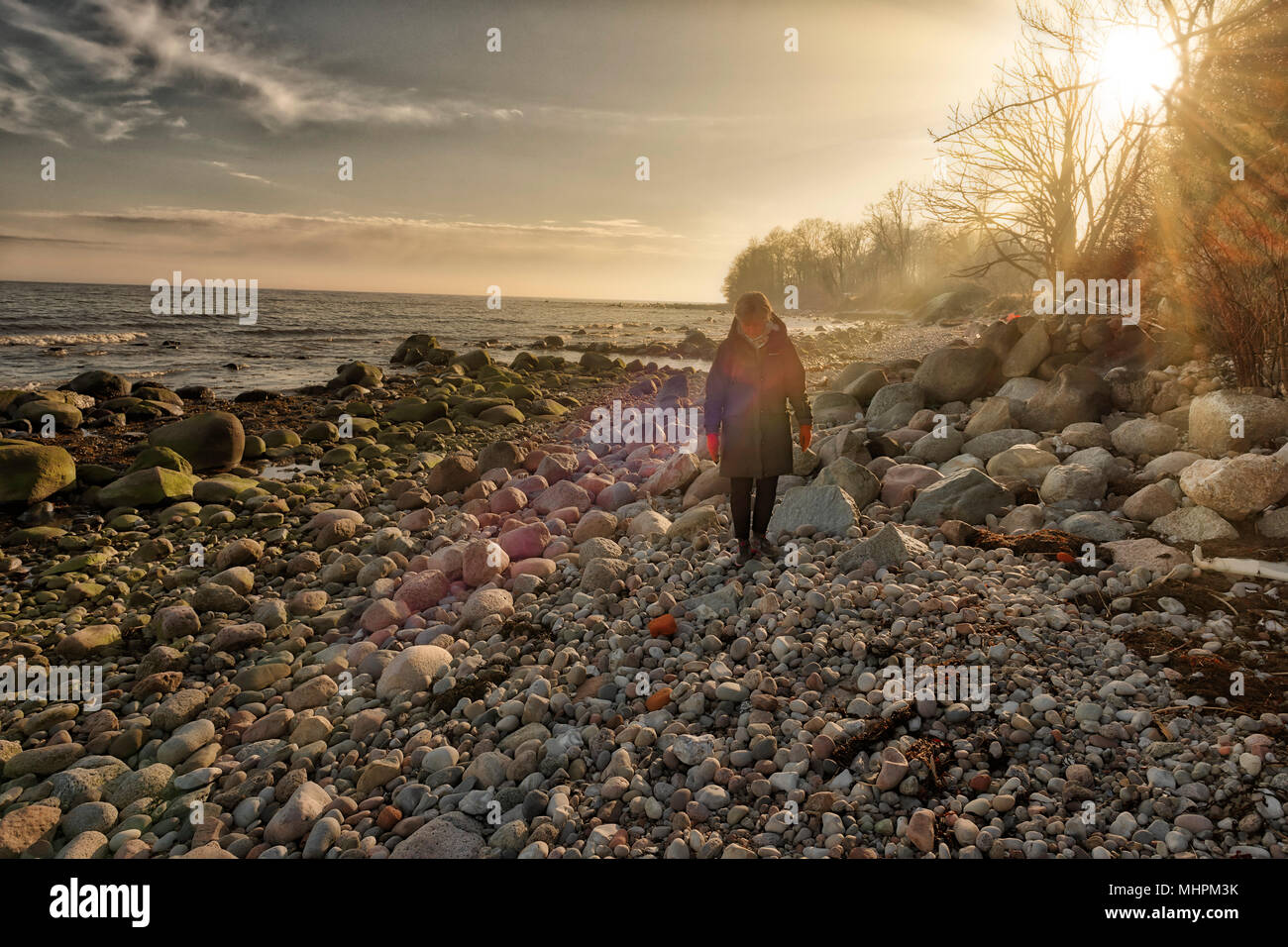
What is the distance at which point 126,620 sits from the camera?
676 cm

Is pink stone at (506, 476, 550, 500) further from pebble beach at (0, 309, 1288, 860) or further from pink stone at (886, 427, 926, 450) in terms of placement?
pink stone at (886, 427, 926, 450)

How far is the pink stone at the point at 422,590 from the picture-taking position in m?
6.73

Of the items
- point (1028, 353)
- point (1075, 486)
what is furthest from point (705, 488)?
point (1028, 353)

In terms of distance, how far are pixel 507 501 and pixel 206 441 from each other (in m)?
7.21

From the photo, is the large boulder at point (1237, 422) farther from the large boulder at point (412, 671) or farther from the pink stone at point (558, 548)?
the large boulder at point (412, 671)

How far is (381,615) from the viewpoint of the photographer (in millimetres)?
6422

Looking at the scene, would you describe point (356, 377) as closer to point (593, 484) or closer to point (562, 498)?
point (593, 484)

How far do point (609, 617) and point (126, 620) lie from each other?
5.06m

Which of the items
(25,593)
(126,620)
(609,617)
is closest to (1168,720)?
(609,617)

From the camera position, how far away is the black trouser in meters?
6.22

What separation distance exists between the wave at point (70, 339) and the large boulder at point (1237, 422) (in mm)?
41846

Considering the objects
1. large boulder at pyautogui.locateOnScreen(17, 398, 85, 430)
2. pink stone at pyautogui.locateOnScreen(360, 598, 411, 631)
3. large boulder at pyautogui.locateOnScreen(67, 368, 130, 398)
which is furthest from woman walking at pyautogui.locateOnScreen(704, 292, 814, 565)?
large boulder at pyautogui.locateOnScreen(67, 368, 130, 398)

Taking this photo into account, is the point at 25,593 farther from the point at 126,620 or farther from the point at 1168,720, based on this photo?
the point at 1168,720

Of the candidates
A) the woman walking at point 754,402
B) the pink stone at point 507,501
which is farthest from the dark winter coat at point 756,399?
the pink stone at point 507,501
